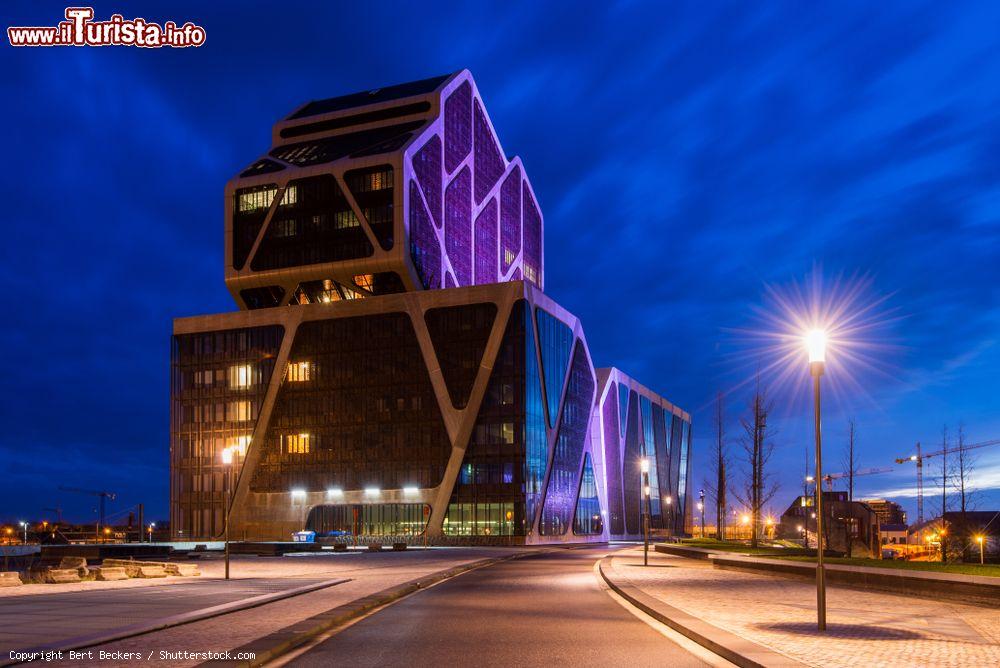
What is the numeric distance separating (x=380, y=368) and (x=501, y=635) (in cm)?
8134

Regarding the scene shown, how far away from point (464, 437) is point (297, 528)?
21.0 meters

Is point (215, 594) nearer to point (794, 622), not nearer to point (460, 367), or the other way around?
point (794, 622)

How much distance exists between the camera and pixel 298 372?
99125mm

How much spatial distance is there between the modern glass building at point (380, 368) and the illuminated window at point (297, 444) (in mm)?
256

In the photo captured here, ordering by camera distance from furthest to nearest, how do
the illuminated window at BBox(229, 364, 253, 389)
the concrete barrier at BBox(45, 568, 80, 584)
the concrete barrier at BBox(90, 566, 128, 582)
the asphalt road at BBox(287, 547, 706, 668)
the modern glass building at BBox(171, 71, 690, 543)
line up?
the illuminated window at BBox(229, 364, 253, 389) < the modern glass building at BBox(171, 71, 690, 543) < the concrete barrier at BBox(90, 566, 128, 582) < the concrete barrier at BBox(45, 568, 80, 584) < the asphalt road at BBox(287, 547, 706, 668)

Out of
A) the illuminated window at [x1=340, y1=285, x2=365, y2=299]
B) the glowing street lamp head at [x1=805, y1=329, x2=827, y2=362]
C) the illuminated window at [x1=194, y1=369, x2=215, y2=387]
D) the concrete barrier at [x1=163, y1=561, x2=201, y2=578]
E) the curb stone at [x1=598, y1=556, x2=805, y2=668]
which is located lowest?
the concrete barrier at [x1=163, y1=561, x2=201, y2=578]

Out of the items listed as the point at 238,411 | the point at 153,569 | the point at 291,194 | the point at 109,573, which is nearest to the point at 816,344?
the point at 109,573

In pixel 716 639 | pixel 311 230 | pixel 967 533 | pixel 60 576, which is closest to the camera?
pixel 716 639

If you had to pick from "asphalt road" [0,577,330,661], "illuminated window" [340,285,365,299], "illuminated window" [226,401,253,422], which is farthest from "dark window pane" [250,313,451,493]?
"asphalt road" [0,577,330,661]

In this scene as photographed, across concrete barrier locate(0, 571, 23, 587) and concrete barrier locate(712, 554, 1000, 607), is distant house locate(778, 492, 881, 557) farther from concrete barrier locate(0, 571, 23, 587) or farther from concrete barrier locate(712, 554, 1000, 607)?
concrete barrier locate(0, 571, 23, 587)

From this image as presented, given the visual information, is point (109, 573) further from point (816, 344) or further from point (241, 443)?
point (241, 443)

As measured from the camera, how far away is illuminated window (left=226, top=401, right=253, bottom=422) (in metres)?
100

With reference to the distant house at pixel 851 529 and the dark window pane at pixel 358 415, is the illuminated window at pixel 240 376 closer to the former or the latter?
the dark window pane at pixel 358 415

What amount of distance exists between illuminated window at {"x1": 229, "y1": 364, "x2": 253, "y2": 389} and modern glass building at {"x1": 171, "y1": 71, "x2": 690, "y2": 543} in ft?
0.74
